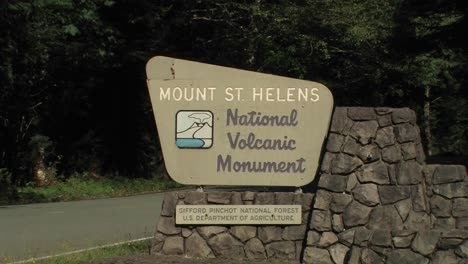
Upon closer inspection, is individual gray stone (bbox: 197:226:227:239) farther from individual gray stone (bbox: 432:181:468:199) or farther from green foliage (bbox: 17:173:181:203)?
green foliage (bbox: 17:173:181:203)

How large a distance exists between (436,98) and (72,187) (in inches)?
1020

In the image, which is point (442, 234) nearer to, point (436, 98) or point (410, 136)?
point (410, 136)

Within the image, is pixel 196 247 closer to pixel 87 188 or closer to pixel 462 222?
pixel 462 222

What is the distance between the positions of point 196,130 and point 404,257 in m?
3.20

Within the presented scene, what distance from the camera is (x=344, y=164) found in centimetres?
984

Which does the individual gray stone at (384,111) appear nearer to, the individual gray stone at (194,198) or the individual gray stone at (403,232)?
the individual gray stone at (403,232)

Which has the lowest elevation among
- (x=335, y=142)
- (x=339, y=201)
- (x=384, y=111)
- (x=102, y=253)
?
(x=102, y=253)

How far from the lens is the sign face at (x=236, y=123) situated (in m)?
10.3

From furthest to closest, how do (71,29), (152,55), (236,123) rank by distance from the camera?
(152,55)
(71,29)
(236,123)

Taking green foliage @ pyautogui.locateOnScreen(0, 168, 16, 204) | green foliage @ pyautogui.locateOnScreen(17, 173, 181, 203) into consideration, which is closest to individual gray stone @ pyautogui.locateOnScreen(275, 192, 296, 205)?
green foliage @ pyautogui.locateOnScreen(0, 168, 16, 204)

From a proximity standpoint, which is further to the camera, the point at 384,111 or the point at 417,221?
the point at 384,111

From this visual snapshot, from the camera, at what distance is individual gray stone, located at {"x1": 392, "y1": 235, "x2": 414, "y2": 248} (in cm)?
901

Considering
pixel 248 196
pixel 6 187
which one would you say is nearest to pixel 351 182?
pixel 248 196

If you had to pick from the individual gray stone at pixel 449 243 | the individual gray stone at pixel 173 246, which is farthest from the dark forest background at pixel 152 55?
the individual gray stone at pixel 449 243
